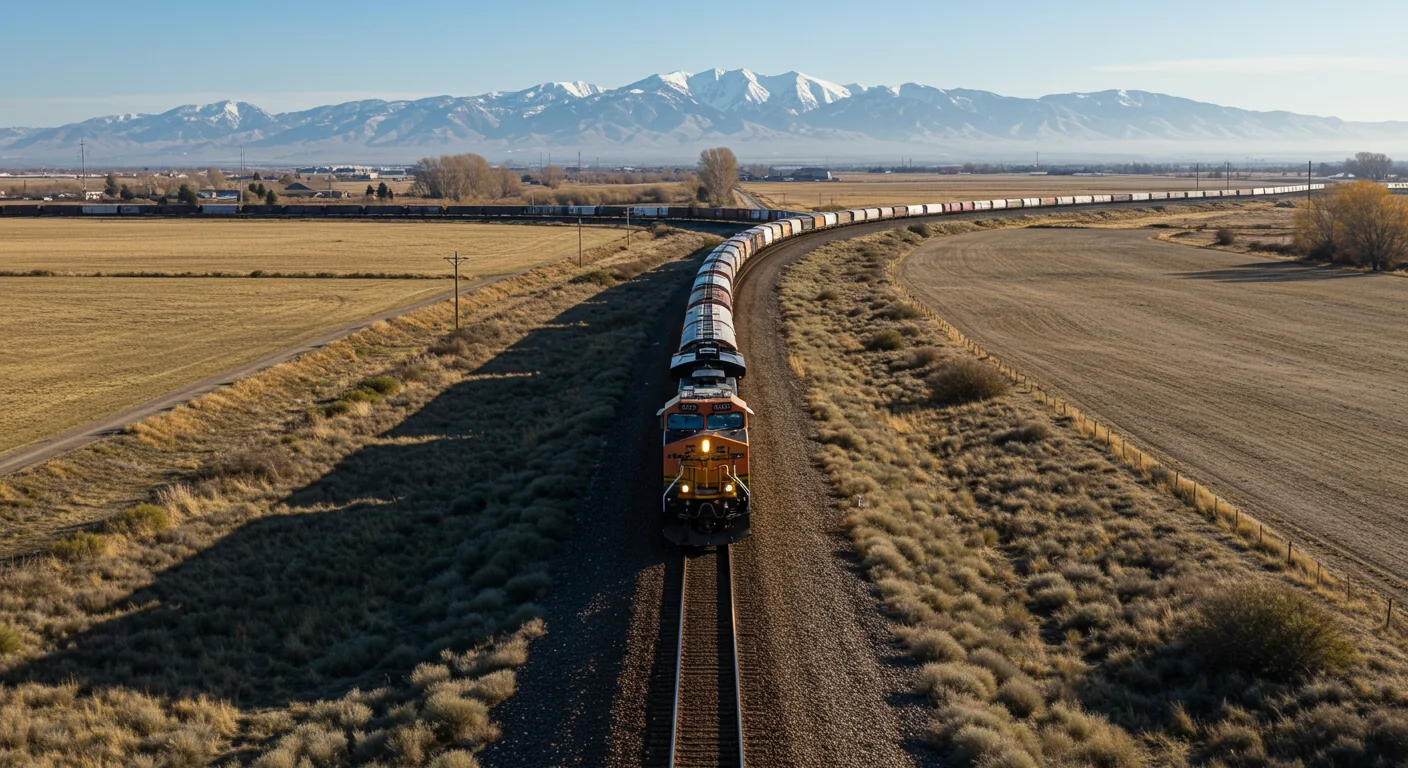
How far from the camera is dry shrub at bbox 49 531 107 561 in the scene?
22.9 meters

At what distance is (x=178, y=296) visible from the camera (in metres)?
72.1

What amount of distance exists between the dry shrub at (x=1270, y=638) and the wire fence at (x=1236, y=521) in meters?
2.91

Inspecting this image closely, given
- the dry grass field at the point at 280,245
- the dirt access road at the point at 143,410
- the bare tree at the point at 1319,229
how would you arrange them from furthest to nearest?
the dry grass field at the point at 280,245 → the bare tree at the point at 1319,229 → the dirt access road at the point at 143,410

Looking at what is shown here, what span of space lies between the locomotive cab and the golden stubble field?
80.0 feet

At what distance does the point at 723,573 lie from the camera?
21141mm

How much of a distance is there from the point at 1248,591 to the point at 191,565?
22585 millimetres

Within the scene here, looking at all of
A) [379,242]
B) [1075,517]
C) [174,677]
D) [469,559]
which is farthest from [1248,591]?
[379,242]

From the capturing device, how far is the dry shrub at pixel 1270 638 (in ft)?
53.6

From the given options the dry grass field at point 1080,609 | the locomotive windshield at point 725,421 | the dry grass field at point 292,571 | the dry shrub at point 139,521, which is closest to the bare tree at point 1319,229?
the dry grass field at point 1080,609

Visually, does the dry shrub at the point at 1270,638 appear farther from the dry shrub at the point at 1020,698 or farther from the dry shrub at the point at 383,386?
the dry shrub at the point at 383,386

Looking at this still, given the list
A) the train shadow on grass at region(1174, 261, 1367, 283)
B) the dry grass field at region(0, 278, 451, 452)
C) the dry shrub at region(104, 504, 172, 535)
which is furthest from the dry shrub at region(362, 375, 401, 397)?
the train shadow on grass at region(1174, 261, 1367, 283)

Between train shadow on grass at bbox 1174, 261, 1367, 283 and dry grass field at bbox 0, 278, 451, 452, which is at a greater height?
train shadow on grass at bbox 1174, 261, 1367, 283

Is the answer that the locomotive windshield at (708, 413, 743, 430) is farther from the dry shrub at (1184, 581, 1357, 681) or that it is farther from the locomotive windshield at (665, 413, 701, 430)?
the dry shrub at (1184, 581, 1357, 681)

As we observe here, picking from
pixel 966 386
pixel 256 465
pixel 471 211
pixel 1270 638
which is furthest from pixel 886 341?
pixel 471 211
